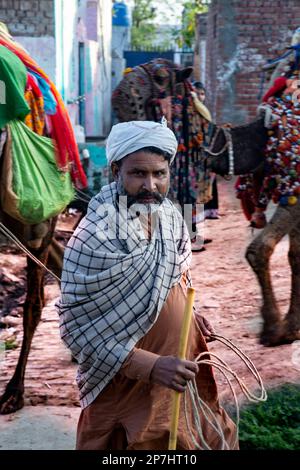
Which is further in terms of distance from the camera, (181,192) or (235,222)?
(235,222)

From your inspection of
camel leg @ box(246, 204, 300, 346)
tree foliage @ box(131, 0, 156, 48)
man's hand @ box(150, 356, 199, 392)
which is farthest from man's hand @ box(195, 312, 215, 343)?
tree foliage @ box(131, 0, 156, 48)

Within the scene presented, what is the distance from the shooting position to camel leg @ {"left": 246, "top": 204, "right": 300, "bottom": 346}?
18.6ft

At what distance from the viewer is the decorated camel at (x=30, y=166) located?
4.53 metres

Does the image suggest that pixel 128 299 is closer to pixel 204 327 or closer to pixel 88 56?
pixel 204 327

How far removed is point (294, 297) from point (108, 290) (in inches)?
135

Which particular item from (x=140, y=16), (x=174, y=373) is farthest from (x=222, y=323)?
(x=140, y=16)

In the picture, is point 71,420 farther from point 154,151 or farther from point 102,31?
point 102,31

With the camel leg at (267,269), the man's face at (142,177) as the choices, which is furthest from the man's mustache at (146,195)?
the camel leg at (267,269)

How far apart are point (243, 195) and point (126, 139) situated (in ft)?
12.9

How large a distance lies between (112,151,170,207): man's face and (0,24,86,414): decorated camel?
5.86 ft

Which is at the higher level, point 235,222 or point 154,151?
point 154,151

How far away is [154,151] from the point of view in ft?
8.95

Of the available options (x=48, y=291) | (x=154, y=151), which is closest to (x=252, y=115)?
(x=48, y=291)

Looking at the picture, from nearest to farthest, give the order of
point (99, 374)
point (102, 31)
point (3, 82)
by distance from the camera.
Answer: point (99, 374) → point (3, 82) → point (102, 31)
